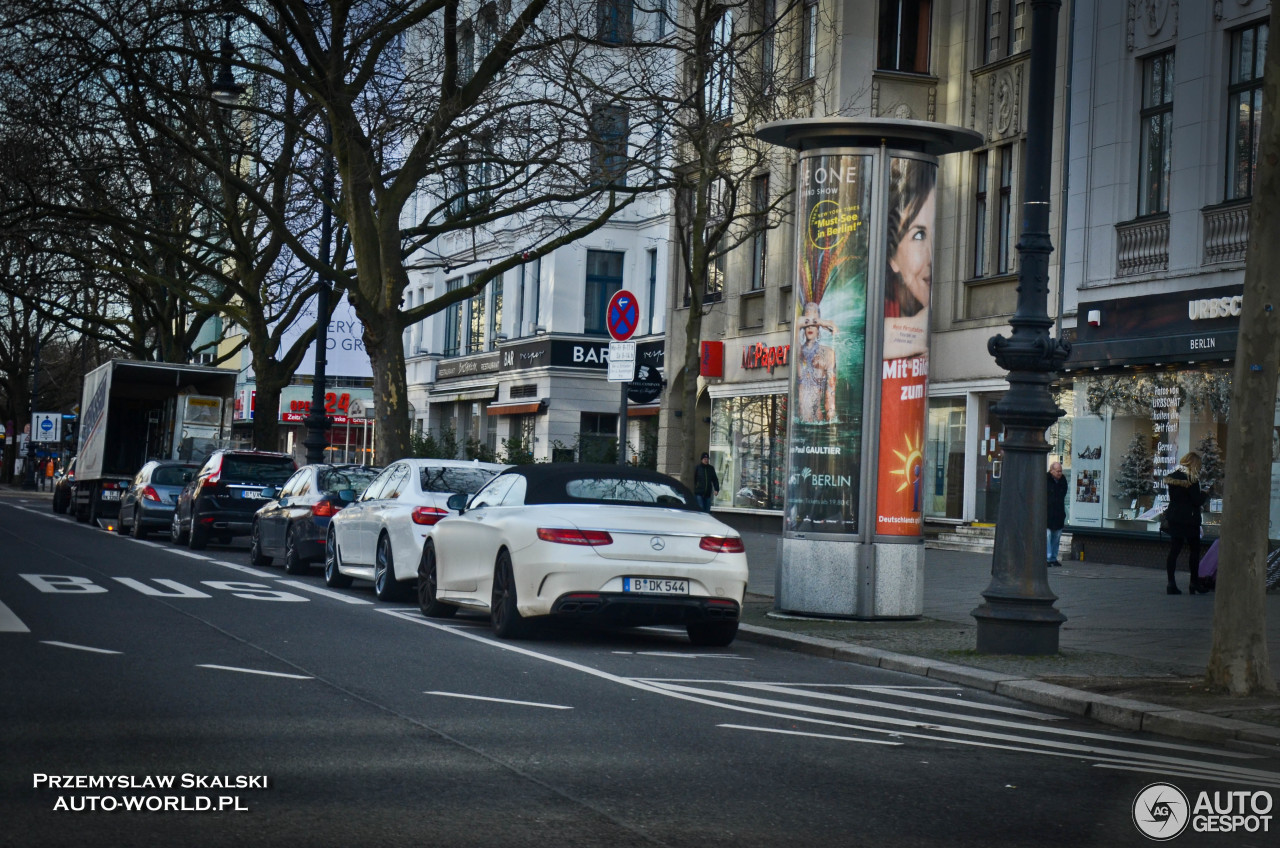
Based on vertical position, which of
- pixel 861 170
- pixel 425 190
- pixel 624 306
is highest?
pixel 425 190

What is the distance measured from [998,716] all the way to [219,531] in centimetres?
2007

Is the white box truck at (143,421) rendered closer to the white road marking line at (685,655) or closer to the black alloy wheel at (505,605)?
the black alloy wheel at (505,605)

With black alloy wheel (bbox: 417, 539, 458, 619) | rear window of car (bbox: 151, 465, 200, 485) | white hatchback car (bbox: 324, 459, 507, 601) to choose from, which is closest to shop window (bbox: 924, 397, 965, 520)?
rear window of car (bbox: 151, 465, 200, 485)

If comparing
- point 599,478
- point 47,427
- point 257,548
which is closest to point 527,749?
point 599,478

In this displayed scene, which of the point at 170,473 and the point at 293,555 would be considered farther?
the point at 170,473

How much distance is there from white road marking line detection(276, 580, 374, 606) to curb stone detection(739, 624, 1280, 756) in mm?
5331

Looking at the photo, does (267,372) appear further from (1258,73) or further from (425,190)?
(1258,73)

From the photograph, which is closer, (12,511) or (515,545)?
(515,545)

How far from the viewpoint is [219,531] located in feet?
92.3

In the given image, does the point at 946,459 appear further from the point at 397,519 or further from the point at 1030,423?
the point at 1030,423

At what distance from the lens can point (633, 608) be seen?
13.1m

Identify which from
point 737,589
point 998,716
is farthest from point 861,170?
point 998,716

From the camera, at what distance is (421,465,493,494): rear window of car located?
17656 millimetres

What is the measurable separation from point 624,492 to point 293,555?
30.5 ft
